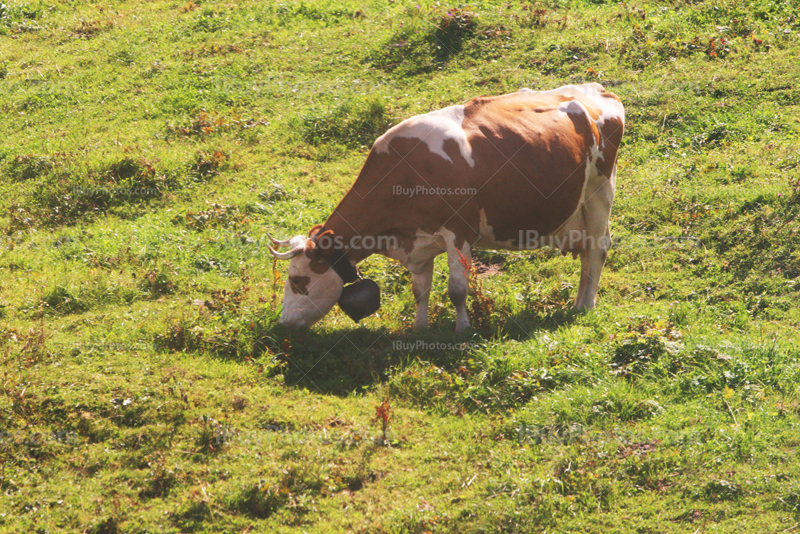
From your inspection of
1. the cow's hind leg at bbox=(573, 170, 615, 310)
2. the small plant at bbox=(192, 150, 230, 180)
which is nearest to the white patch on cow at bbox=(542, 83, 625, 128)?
the cow's hind leg at bbox=(573, 170, 615, 310)

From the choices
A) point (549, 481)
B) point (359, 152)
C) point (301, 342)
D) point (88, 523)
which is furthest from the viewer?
point (359, 152)

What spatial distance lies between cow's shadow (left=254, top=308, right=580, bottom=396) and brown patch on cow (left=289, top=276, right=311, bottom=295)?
44 cm

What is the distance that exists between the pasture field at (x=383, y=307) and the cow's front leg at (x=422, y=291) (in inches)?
7.8

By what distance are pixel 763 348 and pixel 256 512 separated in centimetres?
509

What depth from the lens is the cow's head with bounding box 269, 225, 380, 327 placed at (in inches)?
303

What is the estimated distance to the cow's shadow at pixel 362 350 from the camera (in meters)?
7.05

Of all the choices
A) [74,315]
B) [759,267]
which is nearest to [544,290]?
[759,267]

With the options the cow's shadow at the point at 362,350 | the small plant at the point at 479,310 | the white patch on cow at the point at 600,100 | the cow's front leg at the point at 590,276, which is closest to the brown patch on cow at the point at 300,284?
the cow's shadow at the point at 362,350

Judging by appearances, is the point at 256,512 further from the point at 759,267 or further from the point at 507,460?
the point at 759,267

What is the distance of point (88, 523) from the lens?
16.6 ft

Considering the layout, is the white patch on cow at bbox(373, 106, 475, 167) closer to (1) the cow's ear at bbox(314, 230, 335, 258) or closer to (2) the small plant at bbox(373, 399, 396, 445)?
(1) the cow's ear at bbox(314, 230, 335, 258)

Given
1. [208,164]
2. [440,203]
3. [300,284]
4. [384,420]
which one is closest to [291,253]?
[300,284]

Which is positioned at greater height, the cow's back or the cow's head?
the cow's back

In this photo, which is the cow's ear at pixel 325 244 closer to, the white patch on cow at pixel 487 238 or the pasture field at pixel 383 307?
the pasture field at pixel 383 307
